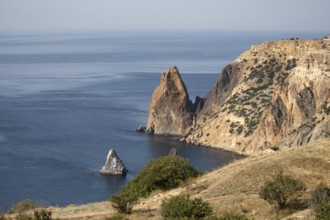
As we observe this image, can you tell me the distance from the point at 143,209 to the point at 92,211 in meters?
3.37

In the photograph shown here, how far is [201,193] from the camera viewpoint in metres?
30.1

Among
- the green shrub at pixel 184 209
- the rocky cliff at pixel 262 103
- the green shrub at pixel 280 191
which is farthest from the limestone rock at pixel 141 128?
the green shrub at pixel 184 209

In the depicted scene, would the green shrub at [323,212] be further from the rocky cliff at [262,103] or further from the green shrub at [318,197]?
the rocky cliff at [262,103]

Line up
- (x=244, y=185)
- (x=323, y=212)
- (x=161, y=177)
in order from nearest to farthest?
(x=323, y=212) < (x=244, y=185) < (x=161, y=177)

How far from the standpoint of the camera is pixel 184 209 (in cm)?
2398

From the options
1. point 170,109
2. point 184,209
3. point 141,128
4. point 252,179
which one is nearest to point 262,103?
point 170,109

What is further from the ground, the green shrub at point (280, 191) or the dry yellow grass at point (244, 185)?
the green shrub at point (280, 191)

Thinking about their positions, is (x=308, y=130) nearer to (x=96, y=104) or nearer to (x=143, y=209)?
(x=143, y=209)

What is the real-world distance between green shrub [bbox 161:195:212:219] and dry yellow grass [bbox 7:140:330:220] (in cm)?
173

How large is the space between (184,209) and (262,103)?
11188 cm

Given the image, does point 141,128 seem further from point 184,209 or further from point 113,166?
point 184,209

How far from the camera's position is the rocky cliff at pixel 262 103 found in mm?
109812

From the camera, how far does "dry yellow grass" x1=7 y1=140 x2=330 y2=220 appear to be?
27.0 meters

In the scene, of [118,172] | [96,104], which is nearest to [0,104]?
[96,104]
